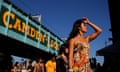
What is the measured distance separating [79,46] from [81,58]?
0.65ft

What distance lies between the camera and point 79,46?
405 cm

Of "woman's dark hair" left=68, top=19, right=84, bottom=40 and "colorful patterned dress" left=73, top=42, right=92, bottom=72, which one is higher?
"woman's dark hair" left=68, top=19, right=84, bottom=40

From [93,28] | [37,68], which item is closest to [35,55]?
[37,68]

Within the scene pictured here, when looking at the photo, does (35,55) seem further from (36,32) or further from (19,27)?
(19,27)

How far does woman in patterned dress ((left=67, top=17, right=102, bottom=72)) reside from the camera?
3888mm

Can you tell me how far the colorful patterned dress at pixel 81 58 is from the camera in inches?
155

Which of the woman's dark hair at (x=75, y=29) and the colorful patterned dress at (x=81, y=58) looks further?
the woman's dark hair at (x=75, y=29)

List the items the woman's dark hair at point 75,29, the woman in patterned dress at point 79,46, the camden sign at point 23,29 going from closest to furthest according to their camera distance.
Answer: the woman in patterned dress at point 79,46 < the woman's dark hair at point 75,29 < the camden sign at point 23,29

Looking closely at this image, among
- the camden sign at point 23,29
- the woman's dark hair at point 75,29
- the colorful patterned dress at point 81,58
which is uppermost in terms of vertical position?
the camden sign at point 23,29

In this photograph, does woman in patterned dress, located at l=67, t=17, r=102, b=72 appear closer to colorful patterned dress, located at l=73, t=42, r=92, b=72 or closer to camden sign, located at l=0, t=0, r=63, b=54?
colorful patterned dress, located at l=73, t=42, r=92, b=72

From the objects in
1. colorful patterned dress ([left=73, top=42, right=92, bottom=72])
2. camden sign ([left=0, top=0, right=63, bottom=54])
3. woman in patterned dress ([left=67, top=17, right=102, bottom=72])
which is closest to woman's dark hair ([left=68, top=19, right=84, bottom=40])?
woman in patterned dress ([left=67, top=17, right=102, bottom=72])

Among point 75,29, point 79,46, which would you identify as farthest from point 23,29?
point 79,46

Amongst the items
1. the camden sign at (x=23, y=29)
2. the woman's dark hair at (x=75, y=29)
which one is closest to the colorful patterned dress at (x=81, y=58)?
the woman's dark hair at (x=75, y=29)

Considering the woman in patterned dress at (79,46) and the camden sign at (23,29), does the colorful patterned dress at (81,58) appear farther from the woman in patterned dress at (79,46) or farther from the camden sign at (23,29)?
the camden sign at (23,29)
